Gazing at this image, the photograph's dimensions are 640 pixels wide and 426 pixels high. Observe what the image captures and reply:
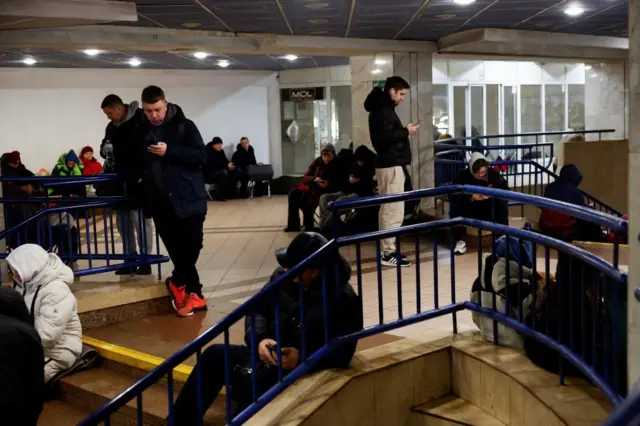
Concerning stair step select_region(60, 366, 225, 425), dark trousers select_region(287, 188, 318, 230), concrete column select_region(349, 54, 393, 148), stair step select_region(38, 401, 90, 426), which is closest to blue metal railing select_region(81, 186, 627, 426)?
stair step select_region(60, 366, 225, 425)

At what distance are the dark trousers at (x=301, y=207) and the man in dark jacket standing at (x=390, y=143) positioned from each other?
247 cm

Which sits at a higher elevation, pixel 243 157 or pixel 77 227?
pixel 243 157

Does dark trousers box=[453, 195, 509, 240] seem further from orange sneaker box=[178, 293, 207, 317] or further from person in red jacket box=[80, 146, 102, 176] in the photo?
person in red jacket box=[80, 146, 102, 176]

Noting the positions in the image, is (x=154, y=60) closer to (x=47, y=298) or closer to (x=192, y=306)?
(x=192, y=306)

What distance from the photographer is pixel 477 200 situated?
745 cm

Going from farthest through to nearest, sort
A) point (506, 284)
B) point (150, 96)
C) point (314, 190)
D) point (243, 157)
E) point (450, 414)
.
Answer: point (243, 157) < point (314, 190) < point (150, 96) < point (450, 414) < point (506, 284)

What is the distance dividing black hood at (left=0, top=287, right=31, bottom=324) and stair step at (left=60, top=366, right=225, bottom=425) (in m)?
1.20

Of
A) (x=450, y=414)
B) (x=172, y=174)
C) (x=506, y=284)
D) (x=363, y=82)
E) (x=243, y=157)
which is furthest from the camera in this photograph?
(x=243, y=157)

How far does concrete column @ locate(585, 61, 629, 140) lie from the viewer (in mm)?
14602

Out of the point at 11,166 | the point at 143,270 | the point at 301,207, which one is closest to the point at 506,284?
the point at 143,270

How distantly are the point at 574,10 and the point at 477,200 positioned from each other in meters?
3.04

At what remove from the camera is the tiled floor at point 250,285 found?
17.4 ft

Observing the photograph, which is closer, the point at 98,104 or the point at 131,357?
the point at 131,357

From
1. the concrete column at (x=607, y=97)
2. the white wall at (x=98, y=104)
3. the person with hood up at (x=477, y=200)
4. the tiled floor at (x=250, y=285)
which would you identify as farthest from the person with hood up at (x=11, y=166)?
the concrete column at (x=607, y=97)
